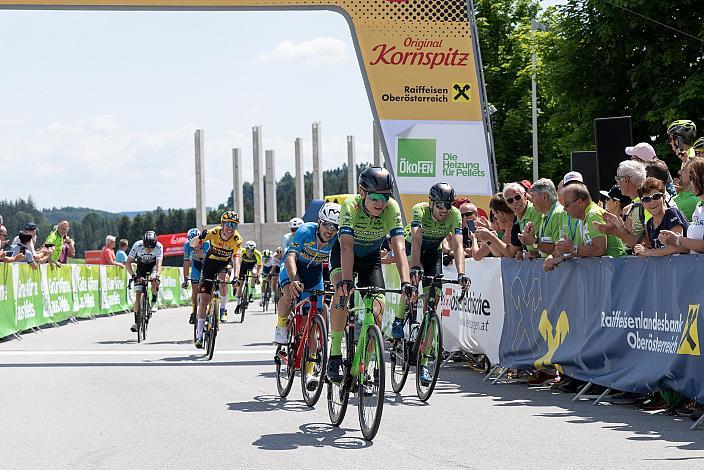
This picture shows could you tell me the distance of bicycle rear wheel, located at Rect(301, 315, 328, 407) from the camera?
970 cm

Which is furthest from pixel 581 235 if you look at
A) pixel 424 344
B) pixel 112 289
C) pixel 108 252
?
pixel 112 289

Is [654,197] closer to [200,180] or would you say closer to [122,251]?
[122,251]

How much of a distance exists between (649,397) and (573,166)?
306 inches

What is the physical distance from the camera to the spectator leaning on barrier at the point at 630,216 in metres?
10.1

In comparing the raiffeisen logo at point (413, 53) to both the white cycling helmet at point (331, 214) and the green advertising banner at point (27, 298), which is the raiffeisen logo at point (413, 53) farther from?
the white cycling helmet at point (331, 214)

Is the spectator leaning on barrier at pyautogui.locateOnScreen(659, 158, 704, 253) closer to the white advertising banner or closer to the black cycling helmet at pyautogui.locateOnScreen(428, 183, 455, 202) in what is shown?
the black cycling helmet at pyautogui.locateOnScreen(428, 183, 455, 202)

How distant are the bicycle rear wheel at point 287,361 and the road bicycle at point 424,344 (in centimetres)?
100

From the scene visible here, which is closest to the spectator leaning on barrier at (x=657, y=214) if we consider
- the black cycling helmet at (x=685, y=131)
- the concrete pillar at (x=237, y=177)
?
the black cycling helmet at (x=685, y=131)

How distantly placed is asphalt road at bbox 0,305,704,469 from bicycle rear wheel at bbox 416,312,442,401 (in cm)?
15

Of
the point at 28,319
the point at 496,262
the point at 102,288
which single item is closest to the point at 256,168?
the point at 102,288

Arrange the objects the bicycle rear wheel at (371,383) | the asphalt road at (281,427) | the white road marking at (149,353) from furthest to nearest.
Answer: the white road marking at (149,353) < the bicycle rear wheel at (371,383) < the asphalt road at (281,427)

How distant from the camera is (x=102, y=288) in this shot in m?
30.5

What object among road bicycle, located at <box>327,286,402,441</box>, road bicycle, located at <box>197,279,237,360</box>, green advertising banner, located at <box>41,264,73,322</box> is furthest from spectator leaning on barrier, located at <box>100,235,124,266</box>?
road bicycle, located at <box>327,286,402,441</box>

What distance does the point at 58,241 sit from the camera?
80.5ft
